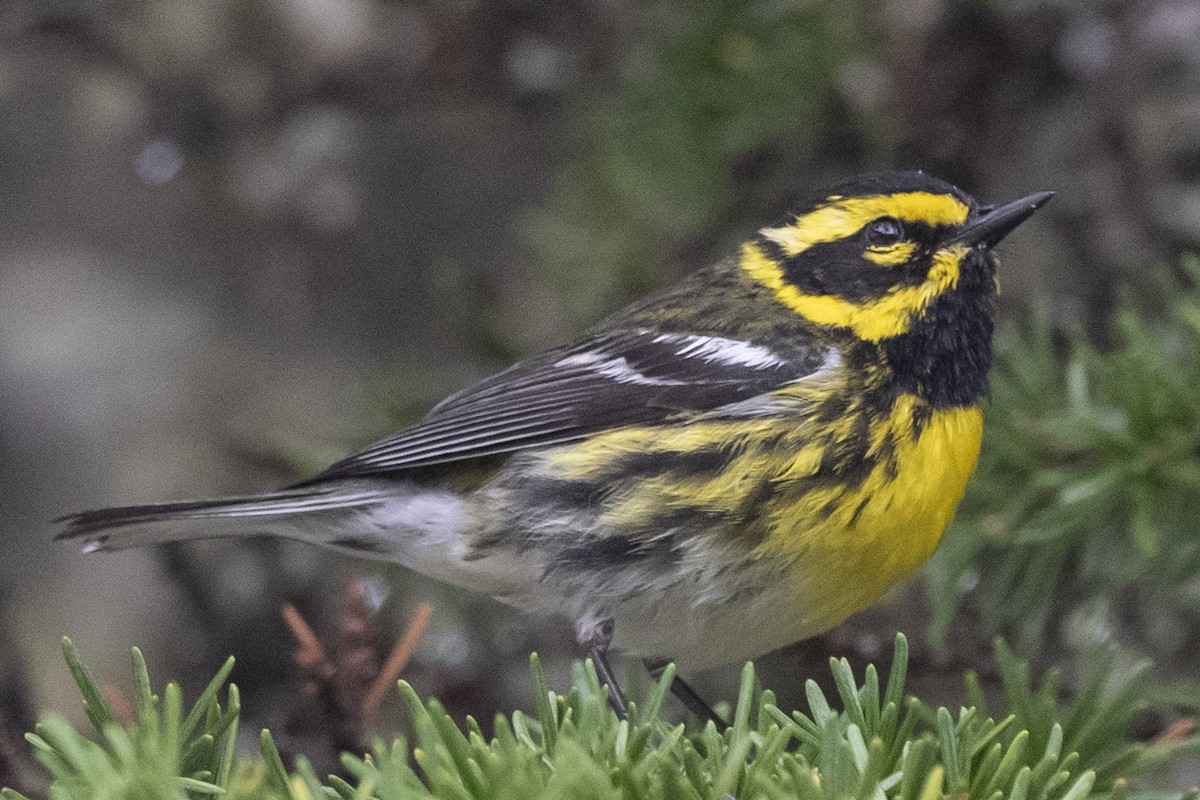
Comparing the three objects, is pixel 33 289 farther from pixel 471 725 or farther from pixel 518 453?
pixel 471 725

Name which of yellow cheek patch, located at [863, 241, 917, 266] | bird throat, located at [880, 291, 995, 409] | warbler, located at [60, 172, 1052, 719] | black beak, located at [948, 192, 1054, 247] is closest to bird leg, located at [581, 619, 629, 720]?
warbler, located at [60, 172, 1052, 719]

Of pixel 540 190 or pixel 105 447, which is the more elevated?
pixel 540 190

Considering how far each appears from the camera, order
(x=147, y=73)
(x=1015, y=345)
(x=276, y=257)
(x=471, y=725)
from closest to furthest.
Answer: (x=471, y=725), (x=1015, y=345), (x=147, y=73), (x=276, y=257)

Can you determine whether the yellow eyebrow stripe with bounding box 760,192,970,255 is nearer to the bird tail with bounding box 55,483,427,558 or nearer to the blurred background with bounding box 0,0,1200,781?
the blurred background with bounding box 0,0,1200,781

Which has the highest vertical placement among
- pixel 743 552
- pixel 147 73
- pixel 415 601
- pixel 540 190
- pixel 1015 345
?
pixel 147 73

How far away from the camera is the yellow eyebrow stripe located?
2.75m

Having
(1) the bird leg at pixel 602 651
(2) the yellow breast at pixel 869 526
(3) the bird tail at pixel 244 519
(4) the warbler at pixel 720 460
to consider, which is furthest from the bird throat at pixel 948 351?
(3) the bird tail at pixel 244 519

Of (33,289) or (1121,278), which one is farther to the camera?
(33,289)

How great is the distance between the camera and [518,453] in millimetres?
2797

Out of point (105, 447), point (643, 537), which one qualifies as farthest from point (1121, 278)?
point (105, 447)

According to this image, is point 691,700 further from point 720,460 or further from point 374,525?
point 374,525

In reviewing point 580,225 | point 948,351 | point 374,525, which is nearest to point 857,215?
point 948,351

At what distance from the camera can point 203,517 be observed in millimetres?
2549

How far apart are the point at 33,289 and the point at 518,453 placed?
2177mm
